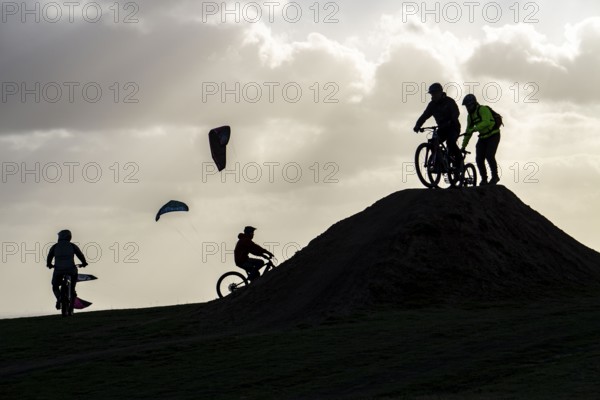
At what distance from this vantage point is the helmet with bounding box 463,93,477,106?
24797mm

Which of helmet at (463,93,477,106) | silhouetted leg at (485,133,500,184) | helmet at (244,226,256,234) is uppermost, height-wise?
helmet at (463,93,477,106)

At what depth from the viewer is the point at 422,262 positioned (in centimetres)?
2323

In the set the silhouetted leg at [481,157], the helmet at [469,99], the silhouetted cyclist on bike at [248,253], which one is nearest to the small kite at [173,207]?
the silhouetted cyclist on bike at [248,253]

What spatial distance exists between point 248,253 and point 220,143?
15.7 ft

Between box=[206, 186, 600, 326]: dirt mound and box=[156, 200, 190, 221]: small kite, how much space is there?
4034 millimetres

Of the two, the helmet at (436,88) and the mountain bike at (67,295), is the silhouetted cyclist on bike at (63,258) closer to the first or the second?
the mountain bike at (67,295)

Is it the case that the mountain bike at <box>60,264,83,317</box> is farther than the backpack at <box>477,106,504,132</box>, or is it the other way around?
the mountain bike at <box>60,264,83,317</box>

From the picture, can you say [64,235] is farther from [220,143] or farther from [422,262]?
[422,262]

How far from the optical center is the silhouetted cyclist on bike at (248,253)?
1077 inches

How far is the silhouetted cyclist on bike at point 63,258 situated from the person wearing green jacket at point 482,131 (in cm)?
1059

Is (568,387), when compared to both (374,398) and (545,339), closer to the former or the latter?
(374,398)

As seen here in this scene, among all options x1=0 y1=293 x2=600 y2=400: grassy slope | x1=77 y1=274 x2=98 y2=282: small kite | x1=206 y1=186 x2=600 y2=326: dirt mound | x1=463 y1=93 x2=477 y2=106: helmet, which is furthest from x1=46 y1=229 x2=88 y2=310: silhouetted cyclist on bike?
x1=463 y1=93 x2=477 y2=106: helmet

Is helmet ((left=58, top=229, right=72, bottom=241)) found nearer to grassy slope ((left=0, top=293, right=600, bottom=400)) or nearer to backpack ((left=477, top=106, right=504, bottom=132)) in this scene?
grassy slope ((left=0, top=293, right=600, bottom=400))

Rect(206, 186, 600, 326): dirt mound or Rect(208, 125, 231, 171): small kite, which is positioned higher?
Rect(208, 125, 231, 171): small kite
